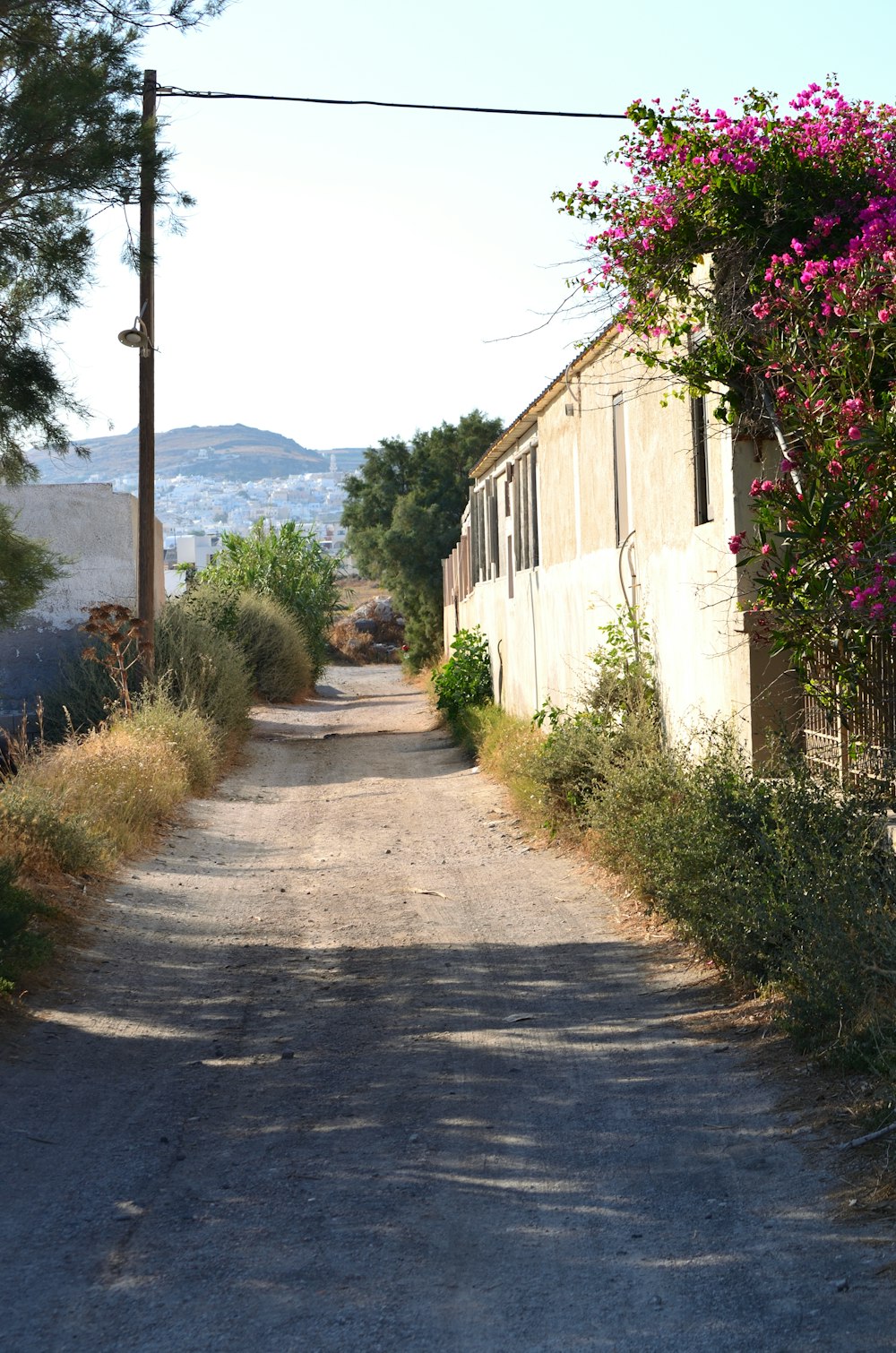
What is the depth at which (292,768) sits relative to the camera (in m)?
17.6

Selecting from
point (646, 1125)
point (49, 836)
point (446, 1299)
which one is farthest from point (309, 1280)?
point (49, 836)

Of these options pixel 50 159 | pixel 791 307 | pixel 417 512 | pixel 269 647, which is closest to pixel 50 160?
pixel 50 159

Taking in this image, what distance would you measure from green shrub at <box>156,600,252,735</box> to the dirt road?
9269 millimetres

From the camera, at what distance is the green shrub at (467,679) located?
21906 millimetres

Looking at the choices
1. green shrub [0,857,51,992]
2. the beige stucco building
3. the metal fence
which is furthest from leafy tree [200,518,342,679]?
the metal fence

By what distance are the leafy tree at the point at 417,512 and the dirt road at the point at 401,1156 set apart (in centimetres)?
3274

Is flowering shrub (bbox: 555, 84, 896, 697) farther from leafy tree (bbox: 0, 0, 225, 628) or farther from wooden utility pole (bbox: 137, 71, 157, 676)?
wooden utility pole (bbox: 137, 71, 157, 676)

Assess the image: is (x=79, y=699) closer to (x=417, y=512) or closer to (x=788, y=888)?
(x=788, y=888)

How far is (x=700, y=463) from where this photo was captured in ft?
29.3

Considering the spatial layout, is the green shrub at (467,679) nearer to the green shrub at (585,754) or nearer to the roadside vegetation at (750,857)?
the green shrub at (585,754)

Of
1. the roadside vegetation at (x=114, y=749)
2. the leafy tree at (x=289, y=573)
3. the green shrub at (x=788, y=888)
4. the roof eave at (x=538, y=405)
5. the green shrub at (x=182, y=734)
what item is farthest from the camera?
the leafy tree at (x=289, y=573)

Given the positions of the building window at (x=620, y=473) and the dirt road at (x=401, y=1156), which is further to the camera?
the building window at (x=620, y=473)

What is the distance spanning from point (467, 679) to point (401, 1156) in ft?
58.4


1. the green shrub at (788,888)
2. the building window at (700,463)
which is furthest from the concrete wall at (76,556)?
the green shrub at (788,888)
